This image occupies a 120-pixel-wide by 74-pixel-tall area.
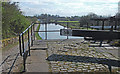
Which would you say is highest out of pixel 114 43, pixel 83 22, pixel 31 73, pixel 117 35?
pixel 83 22

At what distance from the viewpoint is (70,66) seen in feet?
11.0

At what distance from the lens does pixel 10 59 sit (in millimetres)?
3773

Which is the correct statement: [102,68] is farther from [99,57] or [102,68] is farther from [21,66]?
[21,66]

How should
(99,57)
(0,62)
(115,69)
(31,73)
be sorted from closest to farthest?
(31,73) → (115,69) → (0,62) → (99,57)

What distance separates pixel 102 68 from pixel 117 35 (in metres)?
1.19

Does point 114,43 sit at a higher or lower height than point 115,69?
higher

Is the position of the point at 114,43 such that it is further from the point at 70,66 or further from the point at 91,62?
the point at 70,66

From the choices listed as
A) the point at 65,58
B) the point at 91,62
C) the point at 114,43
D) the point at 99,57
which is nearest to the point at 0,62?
the point at 65,58

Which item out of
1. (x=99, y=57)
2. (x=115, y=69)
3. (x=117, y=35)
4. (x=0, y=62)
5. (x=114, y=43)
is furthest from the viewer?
(x=114, y=43)

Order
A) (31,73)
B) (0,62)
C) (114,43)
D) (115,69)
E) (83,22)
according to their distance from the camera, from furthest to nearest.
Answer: (83,22) → (114,43) → (0,62) → (115,69) → (31,73)

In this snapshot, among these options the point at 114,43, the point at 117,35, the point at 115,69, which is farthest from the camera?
the point at 114,43

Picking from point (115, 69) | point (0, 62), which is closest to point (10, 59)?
point (0, 62)

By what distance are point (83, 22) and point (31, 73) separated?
6.45 meters

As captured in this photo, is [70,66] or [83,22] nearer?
[70,66]
